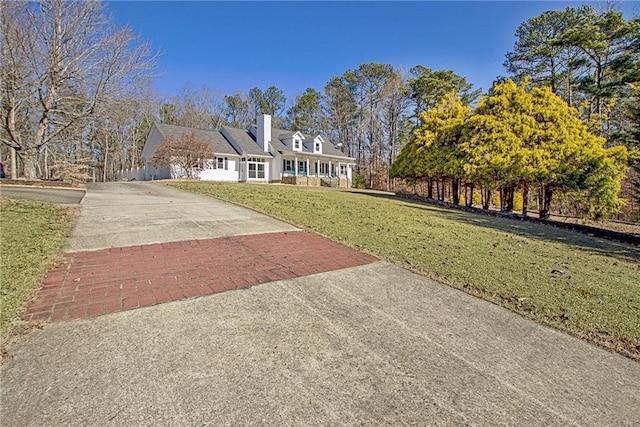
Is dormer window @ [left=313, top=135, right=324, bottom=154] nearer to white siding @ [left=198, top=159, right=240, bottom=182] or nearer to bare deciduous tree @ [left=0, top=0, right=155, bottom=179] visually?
white siding @ [left=198, top=159, right=240, bottom=182]

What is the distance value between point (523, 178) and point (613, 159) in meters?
2.76

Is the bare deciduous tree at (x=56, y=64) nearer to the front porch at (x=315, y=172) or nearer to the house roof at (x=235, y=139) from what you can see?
the house roof at (x=235, y=139)

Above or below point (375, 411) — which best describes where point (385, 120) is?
above

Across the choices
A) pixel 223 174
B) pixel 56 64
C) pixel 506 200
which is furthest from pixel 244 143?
pixel 506 200

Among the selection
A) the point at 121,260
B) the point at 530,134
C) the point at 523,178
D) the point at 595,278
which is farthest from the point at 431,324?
the point at 530,134

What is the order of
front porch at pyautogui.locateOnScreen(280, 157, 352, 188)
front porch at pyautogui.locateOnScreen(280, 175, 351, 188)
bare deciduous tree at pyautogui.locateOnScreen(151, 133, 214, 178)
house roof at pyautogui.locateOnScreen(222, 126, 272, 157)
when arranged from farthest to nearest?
front porch at pyautogui.locateOnScreen(280, 157, 352, 188)
front porch at pyautogui.locateOnScreen(280, 175, 351, 188)
house roof at pyautogui.locateOnScreen(222, 126, 272, 157)
bare deciduous tree at pyautogui.locateOnScreen(151, 133, 214, 178)

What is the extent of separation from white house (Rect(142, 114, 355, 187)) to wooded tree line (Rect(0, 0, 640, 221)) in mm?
3930

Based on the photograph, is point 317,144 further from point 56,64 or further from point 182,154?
point 56,64

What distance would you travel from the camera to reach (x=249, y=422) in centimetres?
176

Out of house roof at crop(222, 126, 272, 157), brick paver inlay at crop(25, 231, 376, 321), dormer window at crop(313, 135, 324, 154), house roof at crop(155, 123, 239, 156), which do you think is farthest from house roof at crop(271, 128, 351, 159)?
brick paver inlay at crop(25, 231, 376, 321)

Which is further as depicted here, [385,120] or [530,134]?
[385,120]

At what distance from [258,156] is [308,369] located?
25.5 m

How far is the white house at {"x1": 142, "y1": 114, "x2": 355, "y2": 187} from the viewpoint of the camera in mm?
24406

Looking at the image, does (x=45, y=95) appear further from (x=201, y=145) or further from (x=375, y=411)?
(x=375, y=411)
